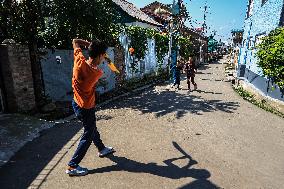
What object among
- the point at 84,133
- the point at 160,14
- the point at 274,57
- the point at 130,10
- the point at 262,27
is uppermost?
the point at 160,14

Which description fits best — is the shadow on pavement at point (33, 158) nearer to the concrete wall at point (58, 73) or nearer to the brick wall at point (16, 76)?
the brick wall at point (16, 76)

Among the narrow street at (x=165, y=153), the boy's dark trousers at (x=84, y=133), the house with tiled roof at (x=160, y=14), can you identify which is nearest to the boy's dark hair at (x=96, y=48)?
the boy's dark trousers at (x=84, y=133)

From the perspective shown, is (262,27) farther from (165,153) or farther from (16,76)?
(16,76)

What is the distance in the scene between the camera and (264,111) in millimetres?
10008

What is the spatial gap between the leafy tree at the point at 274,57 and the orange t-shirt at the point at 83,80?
296 inches

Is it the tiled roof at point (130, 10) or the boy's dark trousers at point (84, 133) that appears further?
the tiled roof at point (130, 10)

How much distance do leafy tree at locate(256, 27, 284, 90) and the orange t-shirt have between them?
7510 mm

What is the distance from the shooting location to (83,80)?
4371 mm

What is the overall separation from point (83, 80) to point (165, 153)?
2.42 metres

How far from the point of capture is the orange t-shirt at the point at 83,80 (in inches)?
170

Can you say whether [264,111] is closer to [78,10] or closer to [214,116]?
[214,116]

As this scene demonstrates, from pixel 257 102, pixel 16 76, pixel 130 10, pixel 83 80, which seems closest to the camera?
pixel 83 80

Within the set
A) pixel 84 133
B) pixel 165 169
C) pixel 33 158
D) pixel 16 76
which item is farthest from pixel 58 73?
pixel 165 169

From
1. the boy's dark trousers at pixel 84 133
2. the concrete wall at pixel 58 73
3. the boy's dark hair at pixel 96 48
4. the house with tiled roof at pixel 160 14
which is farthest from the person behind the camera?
the house with tiled roof at pixel 160 14
